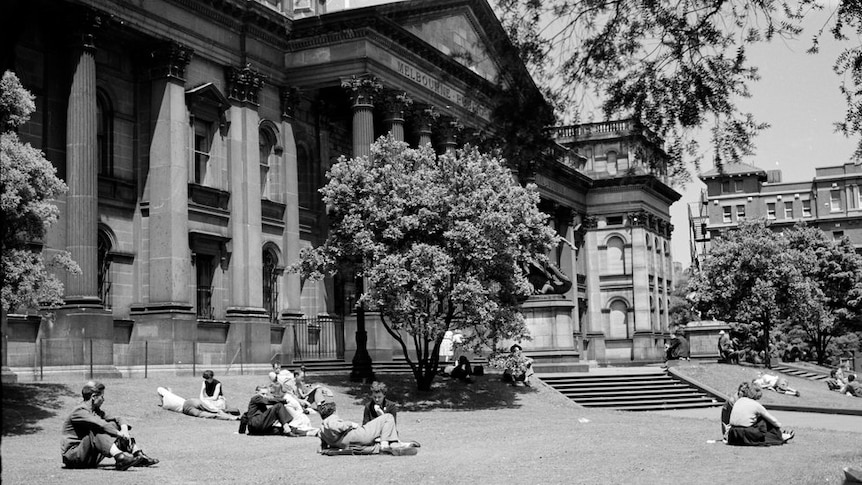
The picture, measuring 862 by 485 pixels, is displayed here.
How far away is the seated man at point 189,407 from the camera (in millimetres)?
24953

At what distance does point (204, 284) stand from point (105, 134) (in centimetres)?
656

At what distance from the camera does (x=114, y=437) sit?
15.4 meters

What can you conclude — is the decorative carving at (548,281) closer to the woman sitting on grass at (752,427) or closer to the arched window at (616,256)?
the woman sitting on grass at (752,427)

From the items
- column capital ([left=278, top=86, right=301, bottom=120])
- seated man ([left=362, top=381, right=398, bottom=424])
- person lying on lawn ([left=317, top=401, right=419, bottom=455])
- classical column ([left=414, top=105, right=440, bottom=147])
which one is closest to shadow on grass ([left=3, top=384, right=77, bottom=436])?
person lying on lawn ([left=317, top=401, right=419, bottom=455])

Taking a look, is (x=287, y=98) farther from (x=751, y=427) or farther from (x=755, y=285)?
(x=755, y=285)

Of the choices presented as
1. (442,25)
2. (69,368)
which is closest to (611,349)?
(442,25)

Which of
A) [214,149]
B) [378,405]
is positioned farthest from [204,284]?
[378,405]

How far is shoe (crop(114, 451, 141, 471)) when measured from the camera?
15.0m

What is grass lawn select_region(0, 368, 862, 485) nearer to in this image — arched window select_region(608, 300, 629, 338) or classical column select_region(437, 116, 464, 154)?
classical column select_region(437, 116, 464, 154)

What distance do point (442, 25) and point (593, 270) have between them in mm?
39781

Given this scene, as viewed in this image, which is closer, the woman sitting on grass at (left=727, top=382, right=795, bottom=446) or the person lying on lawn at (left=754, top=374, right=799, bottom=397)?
the woman sitting on grass at (left=727, top=382, right=795, bottom=446)

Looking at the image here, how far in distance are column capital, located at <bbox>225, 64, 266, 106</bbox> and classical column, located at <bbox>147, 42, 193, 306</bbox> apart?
10.6ft

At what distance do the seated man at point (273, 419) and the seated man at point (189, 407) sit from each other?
Answer: 363 centimetres

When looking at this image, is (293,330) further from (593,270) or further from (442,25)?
(593,270)
